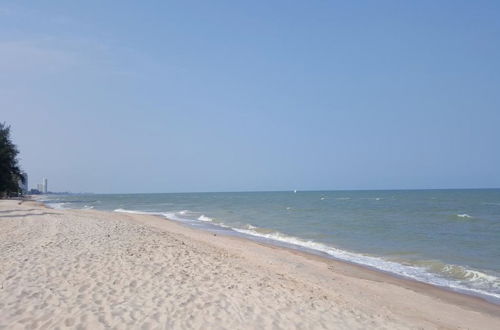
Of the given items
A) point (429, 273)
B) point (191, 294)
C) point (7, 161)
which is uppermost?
point (7, 161)

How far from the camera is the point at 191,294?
Result: 7133mm

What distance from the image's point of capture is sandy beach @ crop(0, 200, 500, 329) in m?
5.82

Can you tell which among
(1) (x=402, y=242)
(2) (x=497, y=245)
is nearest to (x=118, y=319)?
(1) (x=402, y=242)

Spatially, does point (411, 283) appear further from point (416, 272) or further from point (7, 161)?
point (7, 161)

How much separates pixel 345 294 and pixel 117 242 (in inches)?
275

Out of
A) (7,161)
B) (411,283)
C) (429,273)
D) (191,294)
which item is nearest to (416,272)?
(429,273)

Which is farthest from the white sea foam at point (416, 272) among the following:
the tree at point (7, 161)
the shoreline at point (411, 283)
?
the tree at point (7, 161)

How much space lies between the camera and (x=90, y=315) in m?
5.67

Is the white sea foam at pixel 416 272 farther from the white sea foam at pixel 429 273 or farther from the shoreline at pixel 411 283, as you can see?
the shoreline at pixel 411 283

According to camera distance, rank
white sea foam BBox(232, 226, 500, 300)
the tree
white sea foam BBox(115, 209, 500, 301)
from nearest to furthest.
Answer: white sea foam BBox(115, 209, 500, 301)
white sea foam BBox(232, 226, 500, 300)
the tree

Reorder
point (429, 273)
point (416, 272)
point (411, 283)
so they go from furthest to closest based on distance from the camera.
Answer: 1. point (416, 272)
2. point (429, 273)
3. point (411, 283)

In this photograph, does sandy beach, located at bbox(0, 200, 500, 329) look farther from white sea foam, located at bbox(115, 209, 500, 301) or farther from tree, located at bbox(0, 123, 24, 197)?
tree, located at bbox(0, 123, 24, 197)

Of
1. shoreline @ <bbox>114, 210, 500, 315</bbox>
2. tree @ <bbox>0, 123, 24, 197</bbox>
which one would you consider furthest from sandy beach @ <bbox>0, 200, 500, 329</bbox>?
tree @ <bbox>0, 123, 24, 197</bbox>

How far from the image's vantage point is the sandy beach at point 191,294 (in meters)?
5.82
